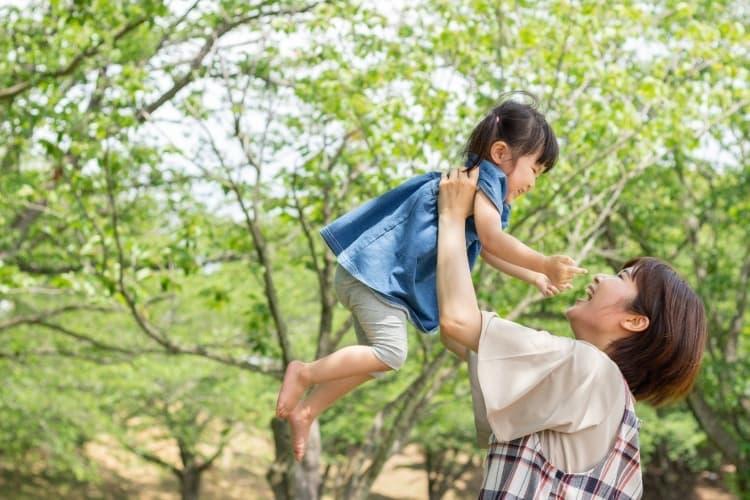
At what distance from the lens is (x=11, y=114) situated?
8.02 metres

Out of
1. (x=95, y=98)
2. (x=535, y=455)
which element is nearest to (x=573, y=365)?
(x=535, y=455)

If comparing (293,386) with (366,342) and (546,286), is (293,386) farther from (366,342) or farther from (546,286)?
(546,286)

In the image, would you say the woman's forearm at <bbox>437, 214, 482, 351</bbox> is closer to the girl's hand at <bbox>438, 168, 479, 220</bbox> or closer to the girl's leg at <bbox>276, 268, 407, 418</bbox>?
the girl's hand at <bbox>438, 168, 479, 220</bbox>

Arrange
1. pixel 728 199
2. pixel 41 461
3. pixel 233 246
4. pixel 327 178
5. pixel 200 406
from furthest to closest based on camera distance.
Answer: pixel 41 461, pixel 200 406, pixel 728 199, pixel 233 246, pixel 327 178

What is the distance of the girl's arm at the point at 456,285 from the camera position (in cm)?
251

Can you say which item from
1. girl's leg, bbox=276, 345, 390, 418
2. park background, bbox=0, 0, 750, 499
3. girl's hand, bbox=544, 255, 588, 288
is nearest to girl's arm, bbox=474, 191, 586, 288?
girl's hand, bbox=544, 255, 588, 288

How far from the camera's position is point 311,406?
3.10m

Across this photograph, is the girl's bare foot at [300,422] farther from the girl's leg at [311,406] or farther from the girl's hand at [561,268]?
the girl's hand at [561,268]

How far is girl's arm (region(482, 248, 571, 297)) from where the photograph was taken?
2838 mm

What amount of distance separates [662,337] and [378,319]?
0.76 meters

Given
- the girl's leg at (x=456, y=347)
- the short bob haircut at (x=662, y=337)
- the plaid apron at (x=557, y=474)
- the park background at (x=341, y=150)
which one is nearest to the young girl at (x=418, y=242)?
the girl's leg at (x=456, y=347)

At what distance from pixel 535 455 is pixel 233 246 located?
6219 mm

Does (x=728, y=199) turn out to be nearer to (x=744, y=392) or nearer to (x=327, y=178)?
(x=744, y=392)

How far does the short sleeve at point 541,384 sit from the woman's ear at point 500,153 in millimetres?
486
